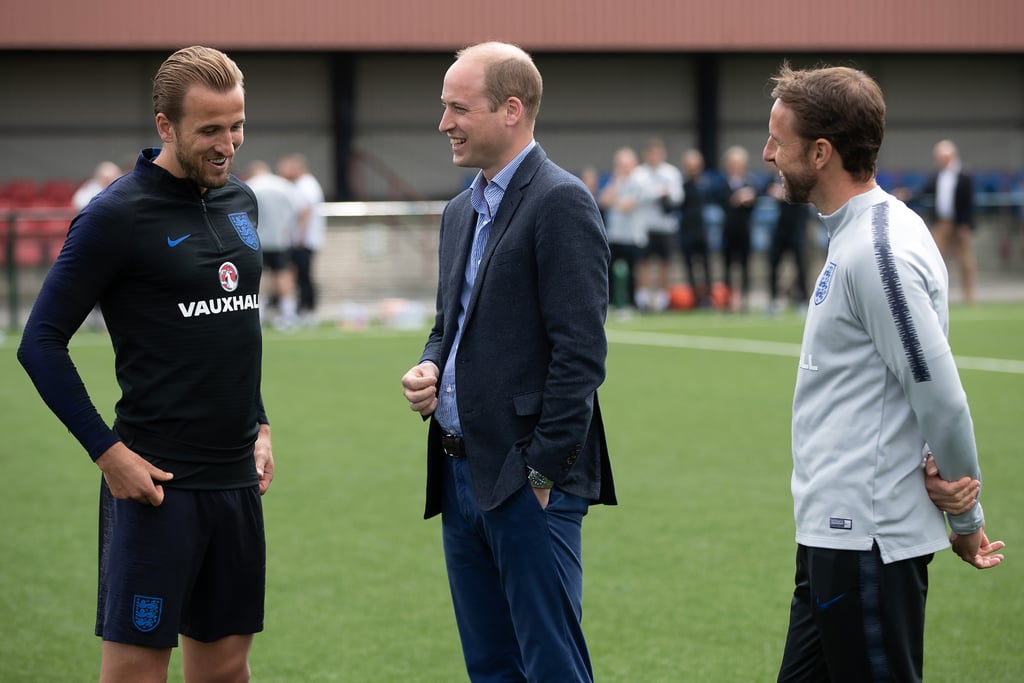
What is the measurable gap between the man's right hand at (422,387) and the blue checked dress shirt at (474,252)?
39 mm

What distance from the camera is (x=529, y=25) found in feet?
93.9

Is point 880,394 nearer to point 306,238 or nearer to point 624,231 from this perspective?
point 306,238

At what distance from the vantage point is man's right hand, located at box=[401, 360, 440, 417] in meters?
3.59

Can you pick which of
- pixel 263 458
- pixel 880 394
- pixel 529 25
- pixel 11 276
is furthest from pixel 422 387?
pixel 529 25

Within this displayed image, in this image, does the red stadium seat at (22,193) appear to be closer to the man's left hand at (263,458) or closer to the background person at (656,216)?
the background person at (656,216)

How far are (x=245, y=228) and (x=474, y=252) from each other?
67 centimetres

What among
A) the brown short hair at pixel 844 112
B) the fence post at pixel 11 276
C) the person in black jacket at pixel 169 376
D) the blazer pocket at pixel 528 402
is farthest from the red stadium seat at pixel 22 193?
the brown short hair at pixel 844 112

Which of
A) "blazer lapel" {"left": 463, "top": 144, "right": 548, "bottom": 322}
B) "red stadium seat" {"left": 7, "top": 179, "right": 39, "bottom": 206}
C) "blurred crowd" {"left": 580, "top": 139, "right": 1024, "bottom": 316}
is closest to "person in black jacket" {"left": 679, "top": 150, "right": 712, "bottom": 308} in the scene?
"blurred crowd" {"left": 580, "top": 139, "right": 1024, "bottom": 316}

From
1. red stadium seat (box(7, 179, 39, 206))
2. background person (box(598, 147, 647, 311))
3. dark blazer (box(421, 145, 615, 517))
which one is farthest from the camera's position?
red stadium seat (box(7, 179, 39, 206))

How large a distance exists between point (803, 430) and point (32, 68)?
91.7 feet

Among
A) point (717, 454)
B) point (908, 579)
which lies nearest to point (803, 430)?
point (908, 579)

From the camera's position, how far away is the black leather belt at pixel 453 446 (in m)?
3.61

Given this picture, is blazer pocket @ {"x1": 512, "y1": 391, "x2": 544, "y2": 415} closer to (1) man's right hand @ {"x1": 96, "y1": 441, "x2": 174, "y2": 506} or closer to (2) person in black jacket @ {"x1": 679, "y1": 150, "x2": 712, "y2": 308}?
(1) man's right hand @ {"x1": 96, "y1": 441, "x2": 174, "y2": 506}

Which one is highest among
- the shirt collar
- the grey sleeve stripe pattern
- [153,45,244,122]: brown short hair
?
[153,45,244,122]: brown short hair
